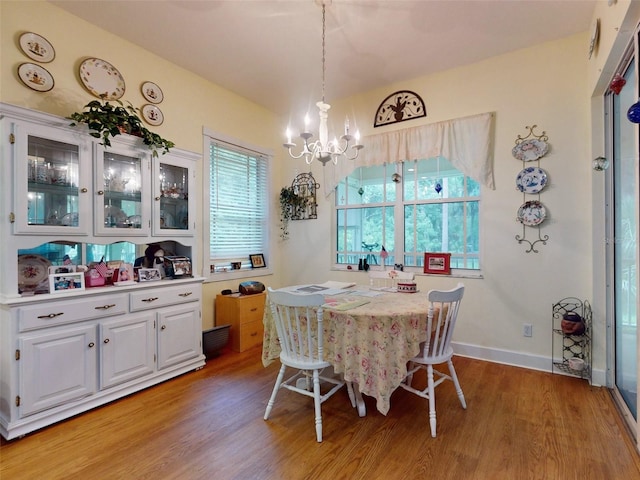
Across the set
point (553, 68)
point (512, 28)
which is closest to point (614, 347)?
point (553, 68)

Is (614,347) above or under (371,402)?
above

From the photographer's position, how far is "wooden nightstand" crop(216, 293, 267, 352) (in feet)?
11.7

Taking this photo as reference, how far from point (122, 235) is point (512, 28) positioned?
365 cm

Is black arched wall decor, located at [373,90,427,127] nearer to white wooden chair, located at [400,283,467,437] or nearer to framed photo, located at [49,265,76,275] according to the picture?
white wooden chair, located at [400,283,467,437]

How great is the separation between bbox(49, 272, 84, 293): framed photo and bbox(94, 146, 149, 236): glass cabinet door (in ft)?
1.16

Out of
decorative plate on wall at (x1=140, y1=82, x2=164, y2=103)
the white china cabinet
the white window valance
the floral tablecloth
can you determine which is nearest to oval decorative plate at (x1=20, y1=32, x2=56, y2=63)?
the white china cabinet

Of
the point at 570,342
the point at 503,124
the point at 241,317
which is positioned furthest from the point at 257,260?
the point at 570,342

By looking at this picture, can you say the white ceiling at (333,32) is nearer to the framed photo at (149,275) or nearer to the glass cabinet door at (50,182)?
the glass cabinet door at (50,182)

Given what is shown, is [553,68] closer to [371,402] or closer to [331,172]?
[331,172]

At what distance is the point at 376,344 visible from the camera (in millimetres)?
1977

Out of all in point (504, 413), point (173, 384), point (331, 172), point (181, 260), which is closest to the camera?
point (504, 413)

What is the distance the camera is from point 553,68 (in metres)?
2.94

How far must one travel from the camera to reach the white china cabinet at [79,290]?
81.2 inches

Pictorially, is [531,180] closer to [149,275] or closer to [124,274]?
[149,275]
